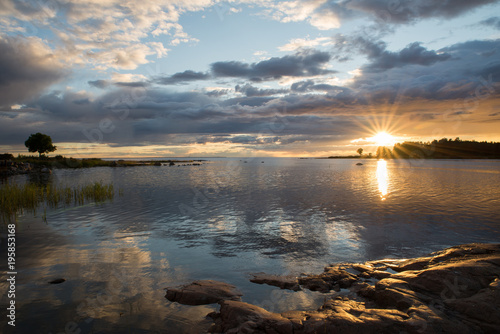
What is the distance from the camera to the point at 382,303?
9227mm

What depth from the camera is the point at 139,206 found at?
3238cm

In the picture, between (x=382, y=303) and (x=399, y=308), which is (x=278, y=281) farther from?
(x=399, y=308)

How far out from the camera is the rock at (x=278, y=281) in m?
11.6

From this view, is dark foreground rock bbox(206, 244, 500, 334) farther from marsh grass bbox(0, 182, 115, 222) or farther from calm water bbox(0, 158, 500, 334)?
marsh grass bbox(0, 182, 115, 222)

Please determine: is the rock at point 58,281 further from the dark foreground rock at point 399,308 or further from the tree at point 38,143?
the tree at point 38,143

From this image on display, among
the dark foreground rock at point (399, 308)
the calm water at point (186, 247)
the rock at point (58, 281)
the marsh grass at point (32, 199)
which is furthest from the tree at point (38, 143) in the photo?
the dark foreground rock at point (399, 308)

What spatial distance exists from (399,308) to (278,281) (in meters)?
4.95

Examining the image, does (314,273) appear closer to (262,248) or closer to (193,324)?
(262,248)

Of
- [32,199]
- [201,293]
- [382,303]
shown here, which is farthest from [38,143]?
[382,303]

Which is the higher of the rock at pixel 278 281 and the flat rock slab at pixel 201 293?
the flat rock slab at pixel 201 293

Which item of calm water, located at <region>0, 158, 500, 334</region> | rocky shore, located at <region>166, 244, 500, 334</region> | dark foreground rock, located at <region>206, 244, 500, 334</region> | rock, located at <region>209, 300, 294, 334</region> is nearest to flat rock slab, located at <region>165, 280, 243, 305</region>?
rocky shore, located at <region>166, 244, 500, 334</region>

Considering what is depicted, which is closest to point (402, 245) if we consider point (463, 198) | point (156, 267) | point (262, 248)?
point (262, 248)

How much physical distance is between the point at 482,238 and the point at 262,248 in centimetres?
1564

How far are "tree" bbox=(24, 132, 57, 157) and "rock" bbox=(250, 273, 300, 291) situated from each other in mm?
149536
